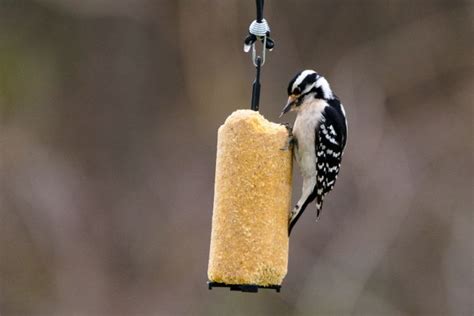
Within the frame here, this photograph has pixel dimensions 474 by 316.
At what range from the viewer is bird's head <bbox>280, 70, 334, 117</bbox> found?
495 centimetres

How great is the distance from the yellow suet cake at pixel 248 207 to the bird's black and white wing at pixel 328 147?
1.00ft

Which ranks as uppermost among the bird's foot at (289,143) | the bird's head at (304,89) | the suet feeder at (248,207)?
the bird's head at (304,89)

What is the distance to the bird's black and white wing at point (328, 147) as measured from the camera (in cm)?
492

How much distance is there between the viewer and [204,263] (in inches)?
402

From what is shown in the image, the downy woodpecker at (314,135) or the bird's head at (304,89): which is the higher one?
the bird's head at (304,89)

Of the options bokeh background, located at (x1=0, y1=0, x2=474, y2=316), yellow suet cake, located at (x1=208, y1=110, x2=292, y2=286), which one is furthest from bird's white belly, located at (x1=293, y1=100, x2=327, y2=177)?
bokeh background, located at (x1=0, y1=0, x2=474, y2=316)

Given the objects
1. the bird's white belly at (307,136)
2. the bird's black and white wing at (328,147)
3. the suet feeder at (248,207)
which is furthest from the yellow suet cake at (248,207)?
the bird's black and white wing at (328,147)

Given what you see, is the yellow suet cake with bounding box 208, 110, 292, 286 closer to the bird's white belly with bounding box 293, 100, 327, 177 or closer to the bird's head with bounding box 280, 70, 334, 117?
the bird's white belly with bounding box 293, 100, 327, 177

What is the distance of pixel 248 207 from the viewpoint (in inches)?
180

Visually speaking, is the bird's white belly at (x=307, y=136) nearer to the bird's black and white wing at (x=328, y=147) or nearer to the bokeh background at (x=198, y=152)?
the bird's black and white wing at (x=328, y=147)

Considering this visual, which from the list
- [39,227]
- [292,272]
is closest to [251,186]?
[292,272]

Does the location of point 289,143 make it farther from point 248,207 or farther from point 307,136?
point 248,207

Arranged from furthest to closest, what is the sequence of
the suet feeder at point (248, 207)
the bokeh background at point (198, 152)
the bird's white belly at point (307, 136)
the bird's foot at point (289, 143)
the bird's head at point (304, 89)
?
the bokeh background at point (198, 152)
the bird's head at point (304, 89)
the bird's white belly at point (307, 136)
the bird's foot at point (289, 143)
the suet feeder at point (248, 207)

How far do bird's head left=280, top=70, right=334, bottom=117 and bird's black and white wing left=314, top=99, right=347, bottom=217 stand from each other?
0.29ft
